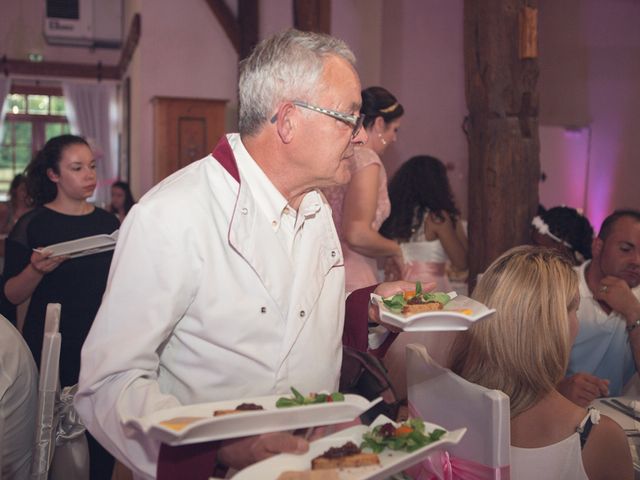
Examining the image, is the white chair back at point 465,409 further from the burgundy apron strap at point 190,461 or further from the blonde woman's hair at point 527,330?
the burgundy apron strap at point 190,461

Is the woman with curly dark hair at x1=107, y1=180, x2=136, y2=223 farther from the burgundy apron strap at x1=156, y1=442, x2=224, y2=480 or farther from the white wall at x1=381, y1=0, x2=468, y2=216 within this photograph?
the burgundy apron strap at x1=156, y1=442, x2=224, y2=480

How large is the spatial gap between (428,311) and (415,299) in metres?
0.16

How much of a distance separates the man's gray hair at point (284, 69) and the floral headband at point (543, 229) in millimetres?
2246

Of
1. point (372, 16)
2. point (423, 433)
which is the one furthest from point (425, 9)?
point (423, 433)

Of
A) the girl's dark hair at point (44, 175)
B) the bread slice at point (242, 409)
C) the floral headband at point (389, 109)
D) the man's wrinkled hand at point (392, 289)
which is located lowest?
the bread slice at point (242, 409)

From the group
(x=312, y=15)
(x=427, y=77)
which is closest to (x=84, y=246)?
(x=312, y=15)

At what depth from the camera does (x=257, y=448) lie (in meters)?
1.19

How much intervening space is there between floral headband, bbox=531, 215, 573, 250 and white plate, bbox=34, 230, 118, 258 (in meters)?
2.07

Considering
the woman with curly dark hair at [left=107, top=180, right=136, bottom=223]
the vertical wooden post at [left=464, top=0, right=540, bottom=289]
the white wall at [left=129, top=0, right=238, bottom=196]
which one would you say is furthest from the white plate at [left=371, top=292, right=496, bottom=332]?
the white wall at [left=129, top=0, right=238, bottom=196]

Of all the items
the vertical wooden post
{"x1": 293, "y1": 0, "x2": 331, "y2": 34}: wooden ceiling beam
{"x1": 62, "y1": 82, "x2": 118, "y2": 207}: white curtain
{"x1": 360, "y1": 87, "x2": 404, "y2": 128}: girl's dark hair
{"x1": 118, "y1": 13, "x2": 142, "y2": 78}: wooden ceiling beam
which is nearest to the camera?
{"x1": 360, "y1": 87, "x2": 404, "y2": 128}: girl's dark hair

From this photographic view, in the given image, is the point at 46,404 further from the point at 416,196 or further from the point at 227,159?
the point at 416,196

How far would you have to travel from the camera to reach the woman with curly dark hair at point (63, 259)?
9.30 feet

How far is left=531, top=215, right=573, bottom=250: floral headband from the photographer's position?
3.45 m

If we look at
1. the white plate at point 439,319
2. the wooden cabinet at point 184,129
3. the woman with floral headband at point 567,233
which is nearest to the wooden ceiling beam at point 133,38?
the wooden cabinet at point 184,129
